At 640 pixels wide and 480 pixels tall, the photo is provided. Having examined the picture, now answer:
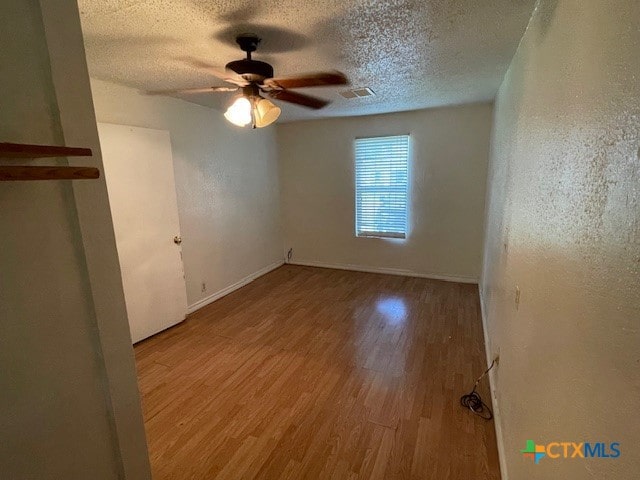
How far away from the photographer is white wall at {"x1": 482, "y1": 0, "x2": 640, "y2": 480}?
0.59 meters

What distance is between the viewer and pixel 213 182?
12.3ft

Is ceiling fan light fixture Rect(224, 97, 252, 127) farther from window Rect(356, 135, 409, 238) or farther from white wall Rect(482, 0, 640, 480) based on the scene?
window Rect(356, 135, 409, 238)

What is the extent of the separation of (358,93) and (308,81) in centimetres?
146

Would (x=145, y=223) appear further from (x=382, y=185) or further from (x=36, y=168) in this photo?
(x=382, y=185)

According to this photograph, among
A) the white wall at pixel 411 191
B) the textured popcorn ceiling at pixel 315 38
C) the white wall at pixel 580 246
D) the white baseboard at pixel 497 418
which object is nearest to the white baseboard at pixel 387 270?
the white wall at pixel 411 191

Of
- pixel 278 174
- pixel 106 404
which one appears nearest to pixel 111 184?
pixel 106 404

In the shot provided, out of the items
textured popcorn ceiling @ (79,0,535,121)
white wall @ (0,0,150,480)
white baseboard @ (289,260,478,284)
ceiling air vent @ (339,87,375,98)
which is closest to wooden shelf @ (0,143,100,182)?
white wall @ (0,0,150,480)

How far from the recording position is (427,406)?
2023 millimetres

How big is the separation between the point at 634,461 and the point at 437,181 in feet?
13.0

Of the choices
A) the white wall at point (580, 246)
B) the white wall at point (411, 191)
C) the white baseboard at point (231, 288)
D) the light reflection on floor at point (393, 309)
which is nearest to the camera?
the white wall at point (580, 246)

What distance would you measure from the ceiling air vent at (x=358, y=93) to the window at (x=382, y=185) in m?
1.27

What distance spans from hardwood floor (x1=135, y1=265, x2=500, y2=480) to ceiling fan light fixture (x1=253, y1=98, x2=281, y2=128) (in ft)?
6.28

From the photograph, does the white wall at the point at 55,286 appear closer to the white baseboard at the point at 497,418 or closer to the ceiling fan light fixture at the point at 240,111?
the ceiling fan light fixture at the point at 240,111

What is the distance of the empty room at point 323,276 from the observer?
2.43ft
